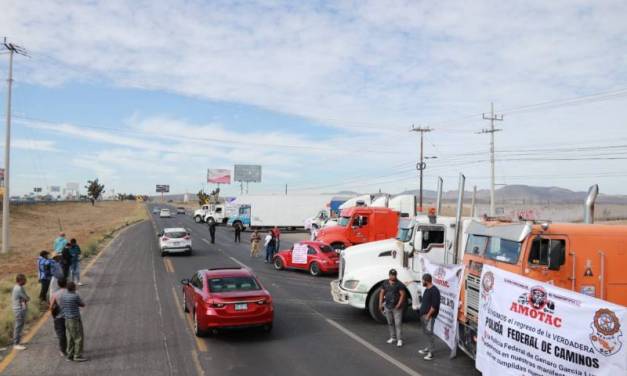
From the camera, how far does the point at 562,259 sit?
8.94 m

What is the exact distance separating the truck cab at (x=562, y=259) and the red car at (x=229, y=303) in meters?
4.38

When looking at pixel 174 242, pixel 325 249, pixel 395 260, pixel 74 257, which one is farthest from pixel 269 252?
pixel 395 260

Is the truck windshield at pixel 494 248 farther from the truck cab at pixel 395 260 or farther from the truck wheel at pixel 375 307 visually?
the truck wheel at pixel 375 307

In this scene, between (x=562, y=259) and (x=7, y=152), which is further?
(x=7, y=152)

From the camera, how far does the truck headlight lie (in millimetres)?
13492

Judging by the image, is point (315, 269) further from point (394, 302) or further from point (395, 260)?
point (394, 302)

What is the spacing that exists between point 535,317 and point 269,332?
Result: 21.5 feet

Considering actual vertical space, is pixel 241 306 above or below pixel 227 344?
above

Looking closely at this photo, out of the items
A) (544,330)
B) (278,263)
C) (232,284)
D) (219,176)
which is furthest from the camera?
(219,176)

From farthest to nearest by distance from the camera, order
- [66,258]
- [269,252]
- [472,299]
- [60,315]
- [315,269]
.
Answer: [269,252] < [315,269] < [66,258] < [60,315] < [472,299]

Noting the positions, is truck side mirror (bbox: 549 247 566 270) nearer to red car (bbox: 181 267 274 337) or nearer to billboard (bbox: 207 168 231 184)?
red car (bbox: 181 267 274 337)

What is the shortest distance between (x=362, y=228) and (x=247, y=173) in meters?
94.8

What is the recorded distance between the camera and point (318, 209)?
55906 mm

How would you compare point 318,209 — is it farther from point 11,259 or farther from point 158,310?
point 158,310
